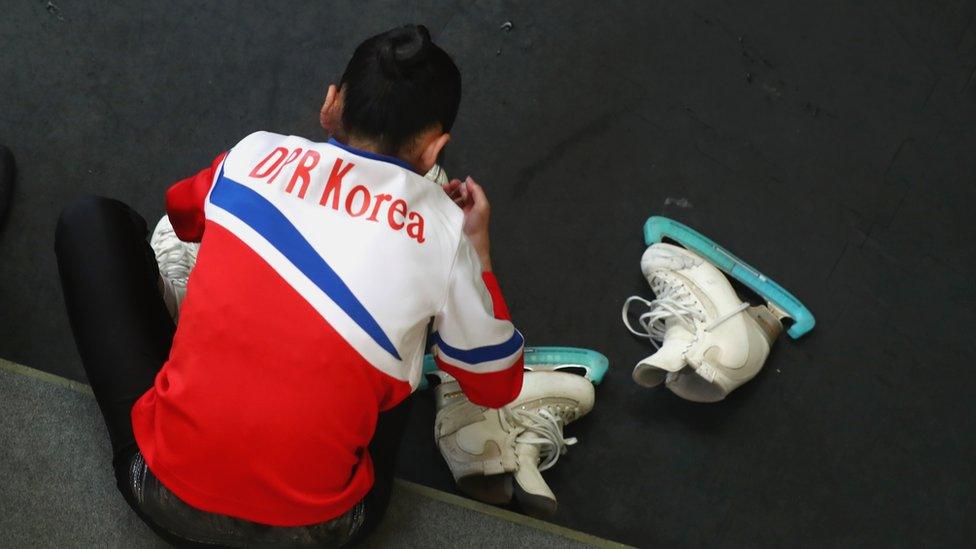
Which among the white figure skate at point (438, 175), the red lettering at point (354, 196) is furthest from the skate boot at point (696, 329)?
the red lettering at point (354, 196)

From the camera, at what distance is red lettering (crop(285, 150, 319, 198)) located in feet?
2.31

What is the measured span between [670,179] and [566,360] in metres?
0.34

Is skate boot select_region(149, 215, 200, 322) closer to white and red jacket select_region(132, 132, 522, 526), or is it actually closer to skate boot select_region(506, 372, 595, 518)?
white and red jacket select_region(132, 132, 522, 526)

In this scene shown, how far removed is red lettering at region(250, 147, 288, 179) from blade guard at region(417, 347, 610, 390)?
1.71 feet

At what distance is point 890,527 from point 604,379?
480mm

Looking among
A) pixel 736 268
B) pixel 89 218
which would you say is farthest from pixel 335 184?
pixel 736 268

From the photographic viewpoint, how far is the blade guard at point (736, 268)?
1.22m

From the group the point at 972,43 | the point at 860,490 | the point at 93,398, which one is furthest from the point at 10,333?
the point at 972,43

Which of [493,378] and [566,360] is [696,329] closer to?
[566,360]

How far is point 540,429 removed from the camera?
44.1 inches

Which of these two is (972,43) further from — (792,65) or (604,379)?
(604,379)

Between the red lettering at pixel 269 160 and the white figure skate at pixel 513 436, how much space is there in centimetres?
50

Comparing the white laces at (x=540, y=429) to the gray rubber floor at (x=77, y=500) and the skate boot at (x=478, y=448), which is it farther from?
the gray rubber floor at (x=77, y=500)

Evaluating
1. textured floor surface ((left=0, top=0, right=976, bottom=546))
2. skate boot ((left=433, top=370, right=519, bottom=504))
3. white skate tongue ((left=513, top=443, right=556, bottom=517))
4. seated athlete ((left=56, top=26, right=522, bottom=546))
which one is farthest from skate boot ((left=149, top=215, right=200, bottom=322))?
white skate tongue ((left=513, top=443, right=556, bottom=517))
